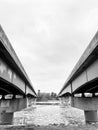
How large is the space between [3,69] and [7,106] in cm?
1071

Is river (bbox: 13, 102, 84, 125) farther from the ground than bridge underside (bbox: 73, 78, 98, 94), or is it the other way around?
bridge underside (bbox: 73, 78, 98, 94)

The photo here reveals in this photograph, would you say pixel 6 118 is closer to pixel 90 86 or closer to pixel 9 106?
pixel 9 106

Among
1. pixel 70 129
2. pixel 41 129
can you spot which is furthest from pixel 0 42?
pixel 70 129

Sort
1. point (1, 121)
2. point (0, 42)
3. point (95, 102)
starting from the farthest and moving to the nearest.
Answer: point (1, 121) → point (95, 102) → point (0, 42)

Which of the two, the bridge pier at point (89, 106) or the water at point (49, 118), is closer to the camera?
the bridge pier at point (89, 106)

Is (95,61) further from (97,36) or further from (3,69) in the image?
(3,69)

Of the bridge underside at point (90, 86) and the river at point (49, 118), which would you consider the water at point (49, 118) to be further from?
the bridge underside at point (90, 86)

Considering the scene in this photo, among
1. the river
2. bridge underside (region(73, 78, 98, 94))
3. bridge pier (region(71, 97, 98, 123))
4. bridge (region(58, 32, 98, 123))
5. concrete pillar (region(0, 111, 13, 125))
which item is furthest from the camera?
the river

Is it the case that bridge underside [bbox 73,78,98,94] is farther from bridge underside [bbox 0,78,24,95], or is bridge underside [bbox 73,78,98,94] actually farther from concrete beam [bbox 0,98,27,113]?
concrete beam [bbox 0,98,27,113]

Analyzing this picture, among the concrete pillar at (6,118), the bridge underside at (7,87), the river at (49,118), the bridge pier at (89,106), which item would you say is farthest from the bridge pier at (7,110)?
the bridge pier at (89,106)

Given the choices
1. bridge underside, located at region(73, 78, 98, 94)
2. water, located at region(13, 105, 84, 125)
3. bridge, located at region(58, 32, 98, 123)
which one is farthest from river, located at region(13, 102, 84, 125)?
bridge underside, located at region(73, 78, 98, 94)

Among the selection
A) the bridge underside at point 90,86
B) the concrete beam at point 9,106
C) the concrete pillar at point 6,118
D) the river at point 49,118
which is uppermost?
the bridge underside at point 90,86

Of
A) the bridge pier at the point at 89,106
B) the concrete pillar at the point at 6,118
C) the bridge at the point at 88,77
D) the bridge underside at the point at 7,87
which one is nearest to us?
the bridge at the point at 88,77

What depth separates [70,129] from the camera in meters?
7.60
